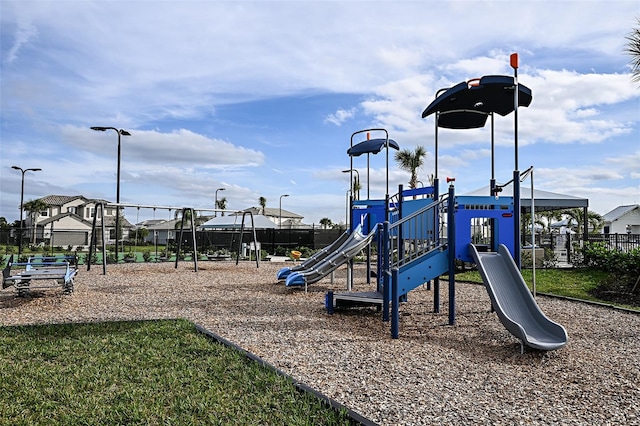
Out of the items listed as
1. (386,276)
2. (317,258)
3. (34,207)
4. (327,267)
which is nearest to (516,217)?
(386,276)

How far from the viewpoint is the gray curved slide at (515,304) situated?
19.2ft

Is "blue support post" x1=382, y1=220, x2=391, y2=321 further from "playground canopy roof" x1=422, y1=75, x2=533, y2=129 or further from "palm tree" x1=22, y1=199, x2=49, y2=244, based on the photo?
"palm tree" x1=22, y1=199, x2=49, y2=244

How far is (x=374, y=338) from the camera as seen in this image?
658 centimetres

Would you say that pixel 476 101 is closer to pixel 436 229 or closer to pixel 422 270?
pixel 436 229

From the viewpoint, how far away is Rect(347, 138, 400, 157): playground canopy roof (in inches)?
481

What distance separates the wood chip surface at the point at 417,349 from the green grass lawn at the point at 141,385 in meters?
0.44

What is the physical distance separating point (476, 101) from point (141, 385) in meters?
7.25

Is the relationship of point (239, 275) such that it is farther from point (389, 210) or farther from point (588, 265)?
point (588, 265)

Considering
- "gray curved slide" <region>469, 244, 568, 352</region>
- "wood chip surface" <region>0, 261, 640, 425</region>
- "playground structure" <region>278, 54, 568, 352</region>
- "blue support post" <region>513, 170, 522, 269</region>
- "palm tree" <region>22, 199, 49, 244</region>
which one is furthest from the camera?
"palm tree" <region>22, 199, 49, 244</region>

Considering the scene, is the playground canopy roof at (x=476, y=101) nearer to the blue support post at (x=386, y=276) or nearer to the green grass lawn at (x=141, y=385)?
the blue support post at (x=386, y=276)

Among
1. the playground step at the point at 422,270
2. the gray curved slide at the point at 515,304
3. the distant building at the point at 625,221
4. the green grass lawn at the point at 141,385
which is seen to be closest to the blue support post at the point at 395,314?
the playground step at the point at 422,270

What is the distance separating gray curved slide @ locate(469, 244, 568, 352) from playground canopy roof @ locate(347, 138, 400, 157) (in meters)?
5.22

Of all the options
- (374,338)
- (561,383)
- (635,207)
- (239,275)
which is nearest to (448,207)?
(374,338)

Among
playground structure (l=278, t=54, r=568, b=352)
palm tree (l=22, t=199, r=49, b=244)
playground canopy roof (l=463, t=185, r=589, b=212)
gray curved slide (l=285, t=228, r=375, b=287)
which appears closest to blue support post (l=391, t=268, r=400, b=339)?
playground structure (l=278, t=54, r=568, b=352)
